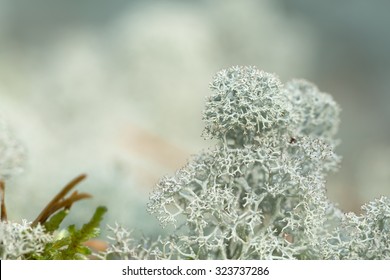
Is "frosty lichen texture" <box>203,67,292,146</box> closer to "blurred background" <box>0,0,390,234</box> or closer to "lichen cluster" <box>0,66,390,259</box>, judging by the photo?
"lichen cluster" <box>0,66,390,259</box>

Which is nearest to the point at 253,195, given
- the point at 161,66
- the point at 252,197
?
the point at 252,197

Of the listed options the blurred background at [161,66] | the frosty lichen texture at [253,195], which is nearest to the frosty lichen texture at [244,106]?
the frosty lichen texture at [253,195]

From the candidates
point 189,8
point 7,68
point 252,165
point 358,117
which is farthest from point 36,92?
point 252,165

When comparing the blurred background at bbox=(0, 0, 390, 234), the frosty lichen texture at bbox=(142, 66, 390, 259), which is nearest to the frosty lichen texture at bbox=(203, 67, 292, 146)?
the frosty lichen texture at bbox=(142, 66, 390, 259)

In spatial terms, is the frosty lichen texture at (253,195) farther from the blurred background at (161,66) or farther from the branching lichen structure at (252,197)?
the blurred background at (161,66)

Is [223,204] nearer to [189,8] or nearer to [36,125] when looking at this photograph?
[36,125]

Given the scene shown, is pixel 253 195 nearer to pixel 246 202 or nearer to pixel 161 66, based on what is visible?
pixel 246 202
